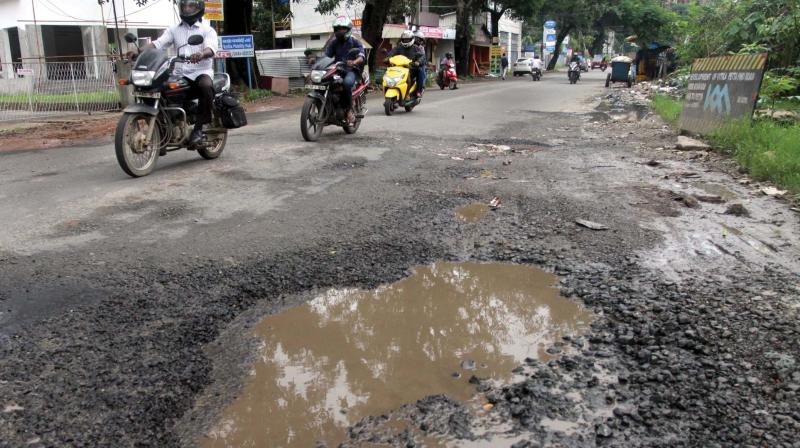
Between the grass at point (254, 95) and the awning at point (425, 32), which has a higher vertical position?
the awning at point (425, 32)

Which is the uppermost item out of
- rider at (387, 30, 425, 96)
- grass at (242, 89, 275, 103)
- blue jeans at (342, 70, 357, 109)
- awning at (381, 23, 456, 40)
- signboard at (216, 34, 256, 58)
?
awning at (381, 23, 456, 40)

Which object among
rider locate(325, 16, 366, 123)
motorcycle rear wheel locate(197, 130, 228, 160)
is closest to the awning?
rider locate(325, 16, 366, 123)

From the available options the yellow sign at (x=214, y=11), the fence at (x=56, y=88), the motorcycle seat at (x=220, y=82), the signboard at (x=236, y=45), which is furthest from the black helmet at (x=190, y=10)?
the signboard at (x=236, y=45)

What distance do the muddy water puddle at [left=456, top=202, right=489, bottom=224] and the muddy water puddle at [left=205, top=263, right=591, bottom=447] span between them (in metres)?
0.96

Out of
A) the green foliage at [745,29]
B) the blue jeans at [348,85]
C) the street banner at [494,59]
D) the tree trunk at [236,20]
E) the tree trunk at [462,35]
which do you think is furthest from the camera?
the street banner at [494,59]

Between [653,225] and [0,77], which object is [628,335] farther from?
[0,77]

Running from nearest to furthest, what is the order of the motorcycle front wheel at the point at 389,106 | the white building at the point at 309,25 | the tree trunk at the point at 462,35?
the motorcycle front wheel at the point at 389,106 < the white building at the point at 309,25 < the tree trunk at the point at 462,35

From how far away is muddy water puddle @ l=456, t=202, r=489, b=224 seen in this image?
4527 millimetres

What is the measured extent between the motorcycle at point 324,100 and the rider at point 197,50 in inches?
69.7

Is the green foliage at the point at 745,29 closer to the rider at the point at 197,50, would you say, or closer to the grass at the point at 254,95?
the rider at the point at 197,50

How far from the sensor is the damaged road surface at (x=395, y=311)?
208 centimetres

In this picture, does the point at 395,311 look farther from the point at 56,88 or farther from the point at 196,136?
the point at 56,88

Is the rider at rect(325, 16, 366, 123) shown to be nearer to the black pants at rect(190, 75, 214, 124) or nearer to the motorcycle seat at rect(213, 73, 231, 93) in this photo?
the motorcycle seat at rect(213, 73, 231, 93)

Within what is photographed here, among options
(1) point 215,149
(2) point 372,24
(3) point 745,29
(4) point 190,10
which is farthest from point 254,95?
(3) point 745,29
